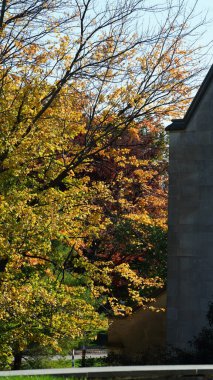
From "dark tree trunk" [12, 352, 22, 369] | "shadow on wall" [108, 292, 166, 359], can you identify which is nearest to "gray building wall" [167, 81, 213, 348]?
"shadow on wall" [108, 292, 166, 359]

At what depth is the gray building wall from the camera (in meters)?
20.4

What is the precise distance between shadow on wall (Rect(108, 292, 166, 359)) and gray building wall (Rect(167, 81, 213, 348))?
97.7 inches

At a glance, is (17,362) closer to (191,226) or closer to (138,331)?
(138,331)

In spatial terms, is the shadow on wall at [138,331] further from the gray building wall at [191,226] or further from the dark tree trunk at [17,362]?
the dark tree trunk at [17,362]

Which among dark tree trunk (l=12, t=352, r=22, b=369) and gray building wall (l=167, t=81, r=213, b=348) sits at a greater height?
gray building wall (l=167, t=81, r=213, b=348)

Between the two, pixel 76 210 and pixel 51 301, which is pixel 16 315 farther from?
pixel 76 210

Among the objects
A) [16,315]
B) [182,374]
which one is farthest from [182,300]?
[182,374]

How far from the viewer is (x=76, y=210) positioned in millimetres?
16672

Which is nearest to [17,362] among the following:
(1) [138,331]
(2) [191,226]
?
(1) [138,331]

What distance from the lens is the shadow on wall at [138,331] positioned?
23234 mm

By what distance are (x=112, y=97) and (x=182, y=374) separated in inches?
329

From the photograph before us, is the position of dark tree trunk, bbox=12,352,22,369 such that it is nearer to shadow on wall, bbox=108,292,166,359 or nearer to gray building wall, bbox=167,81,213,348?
shadow on wall, bbox=108,292,166,359

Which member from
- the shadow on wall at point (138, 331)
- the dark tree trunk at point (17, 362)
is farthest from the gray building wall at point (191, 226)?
the dark tree trunk at point (17, 362)

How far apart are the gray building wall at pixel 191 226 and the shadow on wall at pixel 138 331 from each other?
248cm
